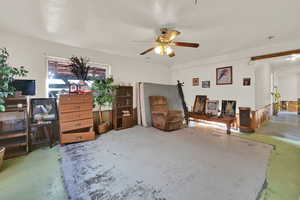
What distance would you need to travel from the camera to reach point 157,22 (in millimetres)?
2527

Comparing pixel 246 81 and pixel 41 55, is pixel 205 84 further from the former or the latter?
pixel 41 55

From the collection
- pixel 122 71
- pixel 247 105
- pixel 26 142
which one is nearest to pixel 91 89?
pixel 122 71

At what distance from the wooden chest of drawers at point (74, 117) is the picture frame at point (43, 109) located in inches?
12.9

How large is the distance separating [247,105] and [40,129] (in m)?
5.95

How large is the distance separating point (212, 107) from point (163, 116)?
167 cm

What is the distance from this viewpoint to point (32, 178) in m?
1.92

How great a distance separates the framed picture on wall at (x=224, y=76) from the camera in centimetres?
468

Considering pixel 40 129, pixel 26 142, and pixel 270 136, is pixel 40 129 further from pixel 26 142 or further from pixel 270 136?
pixel 270 136

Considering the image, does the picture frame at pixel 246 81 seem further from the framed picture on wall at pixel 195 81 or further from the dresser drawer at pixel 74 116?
the dresser drawer at pixel 74 116

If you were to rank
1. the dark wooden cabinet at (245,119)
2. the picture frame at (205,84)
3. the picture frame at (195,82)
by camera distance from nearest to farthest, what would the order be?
the dark wooden cabinet at (245,119)
the picture frame at (205,84)
the picture frame at (195,82)

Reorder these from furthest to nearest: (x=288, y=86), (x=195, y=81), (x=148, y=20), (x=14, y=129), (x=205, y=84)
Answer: (x=288, y=86) → (x=195, y=81) → (x=205, y=84) → (x=14, y=129) → (x=148, y=20)

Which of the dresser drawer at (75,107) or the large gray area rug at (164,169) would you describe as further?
the dresser drawer at (75,107)

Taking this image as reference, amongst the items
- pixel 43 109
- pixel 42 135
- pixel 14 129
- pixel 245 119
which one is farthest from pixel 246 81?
pixel 14 129

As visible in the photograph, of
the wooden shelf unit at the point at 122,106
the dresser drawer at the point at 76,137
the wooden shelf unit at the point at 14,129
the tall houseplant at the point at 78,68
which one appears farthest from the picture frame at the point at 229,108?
the wooden shelf unit at the point at 14,129
